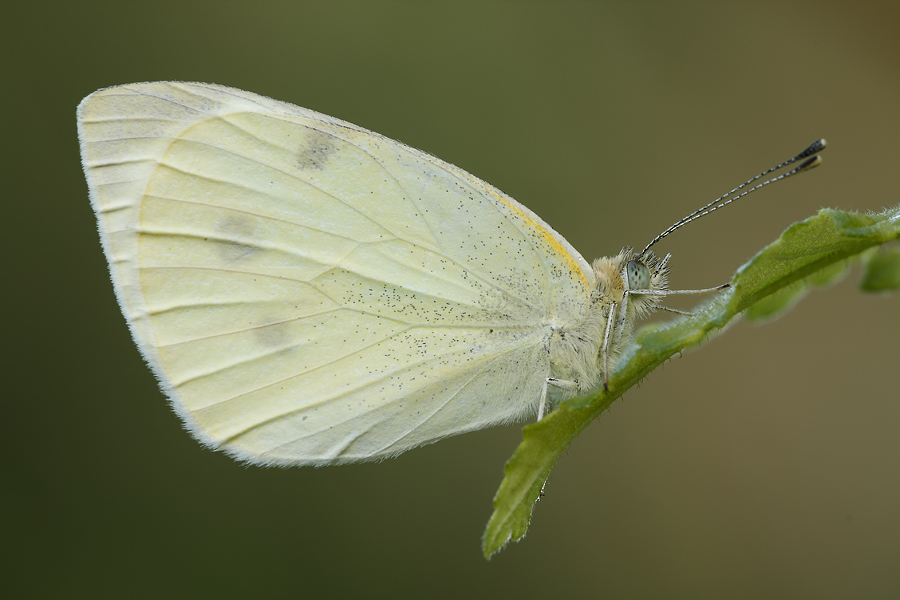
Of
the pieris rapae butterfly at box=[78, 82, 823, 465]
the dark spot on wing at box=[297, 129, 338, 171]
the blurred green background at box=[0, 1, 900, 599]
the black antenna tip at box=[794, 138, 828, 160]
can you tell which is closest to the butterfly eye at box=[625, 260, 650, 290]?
the pieris rapae butterfly at box=[78, 82, 823, 465]

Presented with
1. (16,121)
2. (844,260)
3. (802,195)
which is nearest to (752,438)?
(802,195)

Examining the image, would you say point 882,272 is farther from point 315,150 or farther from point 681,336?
point 315,150

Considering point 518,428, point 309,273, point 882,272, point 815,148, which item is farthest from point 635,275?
point 518,428

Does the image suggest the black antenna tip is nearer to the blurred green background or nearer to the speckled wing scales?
the speckled wing scales

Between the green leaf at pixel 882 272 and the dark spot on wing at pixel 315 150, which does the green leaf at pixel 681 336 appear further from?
the dark spot on wing at pixel 315 150

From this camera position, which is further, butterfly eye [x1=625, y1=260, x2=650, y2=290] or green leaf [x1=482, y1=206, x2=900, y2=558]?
butterfly eye [x1=625, y1=260, x2=650, y2=290]

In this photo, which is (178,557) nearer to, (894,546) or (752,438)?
(752,438)
